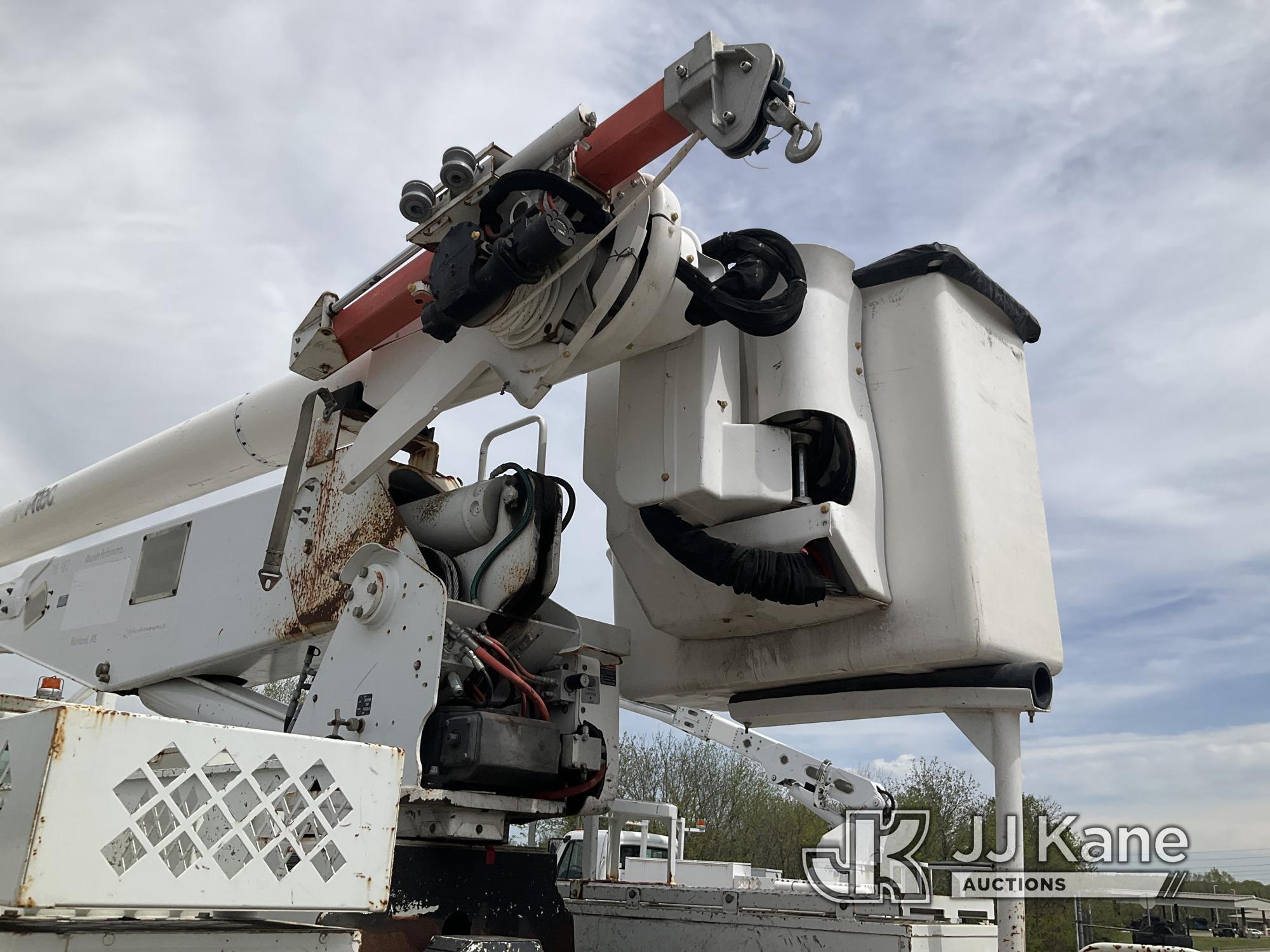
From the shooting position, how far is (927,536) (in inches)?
162

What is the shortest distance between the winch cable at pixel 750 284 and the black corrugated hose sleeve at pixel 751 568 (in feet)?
2.68

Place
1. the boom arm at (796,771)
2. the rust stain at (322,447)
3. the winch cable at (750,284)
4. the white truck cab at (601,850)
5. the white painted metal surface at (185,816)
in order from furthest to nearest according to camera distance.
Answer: the boom arm at (796,771), the white truck cab at (601,850), the rust stain at (322,447), the winch cable at (750,284), the white painted metal surface at (185,816)

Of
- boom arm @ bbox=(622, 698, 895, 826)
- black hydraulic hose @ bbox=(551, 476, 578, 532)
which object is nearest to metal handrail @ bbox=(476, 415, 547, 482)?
black hydraulic hose @ bbox=(551, 476, 578, 532)

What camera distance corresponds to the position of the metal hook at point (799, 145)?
10.9ft

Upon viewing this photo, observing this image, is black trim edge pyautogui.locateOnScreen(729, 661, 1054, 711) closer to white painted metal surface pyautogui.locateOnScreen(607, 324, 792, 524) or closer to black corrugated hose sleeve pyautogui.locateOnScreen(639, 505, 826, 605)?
black corrugated hose sleeve pyautogui.locateOnScreen(639, 505, 826, 605)

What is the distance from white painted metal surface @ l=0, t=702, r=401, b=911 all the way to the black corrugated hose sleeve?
1.64m

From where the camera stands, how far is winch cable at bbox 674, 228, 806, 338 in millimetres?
4152

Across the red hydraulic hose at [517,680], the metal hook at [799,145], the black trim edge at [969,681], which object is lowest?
the red hydraulic hose at [517,680]

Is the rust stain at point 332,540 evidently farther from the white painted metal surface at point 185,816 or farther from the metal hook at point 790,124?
the metal hook at point 790,124

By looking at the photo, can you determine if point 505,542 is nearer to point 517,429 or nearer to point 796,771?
point 517,429

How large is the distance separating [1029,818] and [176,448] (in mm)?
4580

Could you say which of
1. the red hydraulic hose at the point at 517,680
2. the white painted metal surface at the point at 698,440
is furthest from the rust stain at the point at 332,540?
the white painted metal surface at the point at 698,440

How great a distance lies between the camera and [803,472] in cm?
429

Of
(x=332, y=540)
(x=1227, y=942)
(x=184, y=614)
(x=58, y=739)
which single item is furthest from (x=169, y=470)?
(x=1227, y=942)
